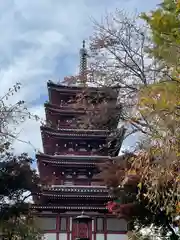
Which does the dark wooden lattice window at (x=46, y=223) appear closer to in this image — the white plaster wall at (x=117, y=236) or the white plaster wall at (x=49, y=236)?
the white plaster wall at (x=49, y=236)

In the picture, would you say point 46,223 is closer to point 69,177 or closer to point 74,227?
point 74,227

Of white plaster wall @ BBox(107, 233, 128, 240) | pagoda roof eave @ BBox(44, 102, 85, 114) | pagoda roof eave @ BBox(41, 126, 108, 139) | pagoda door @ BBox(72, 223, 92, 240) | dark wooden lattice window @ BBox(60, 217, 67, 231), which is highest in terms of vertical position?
pagoda roof eave @ BBox(44, 102, 85, 114)

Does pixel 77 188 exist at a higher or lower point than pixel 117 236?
higher

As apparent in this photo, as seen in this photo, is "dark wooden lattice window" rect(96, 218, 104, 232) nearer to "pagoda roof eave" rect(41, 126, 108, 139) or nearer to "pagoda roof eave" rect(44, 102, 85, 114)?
"pagoda roof eave" rect(41, 126, 108, 139)

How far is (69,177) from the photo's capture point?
24.8 metres

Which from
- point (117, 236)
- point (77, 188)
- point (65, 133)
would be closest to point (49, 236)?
point (77, 188)

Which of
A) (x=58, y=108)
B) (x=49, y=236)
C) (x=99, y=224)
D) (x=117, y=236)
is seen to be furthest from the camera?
(x=58, y=108)

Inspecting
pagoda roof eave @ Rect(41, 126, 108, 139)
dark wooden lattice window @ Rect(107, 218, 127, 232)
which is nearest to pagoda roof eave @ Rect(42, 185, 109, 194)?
dark wooden lattice window @ Rect(107, 218, 127, 232)

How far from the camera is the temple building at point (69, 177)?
2281 cm

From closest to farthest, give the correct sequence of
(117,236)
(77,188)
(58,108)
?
(117,236) → (77,188) → (58,108)

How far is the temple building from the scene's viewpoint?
74.8 feet

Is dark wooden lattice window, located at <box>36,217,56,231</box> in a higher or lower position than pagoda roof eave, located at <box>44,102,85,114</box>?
lower

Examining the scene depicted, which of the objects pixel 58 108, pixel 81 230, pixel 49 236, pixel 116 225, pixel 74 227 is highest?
pixel 58 108

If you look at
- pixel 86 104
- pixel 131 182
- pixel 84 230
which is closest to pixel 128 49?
pixel 86 104
